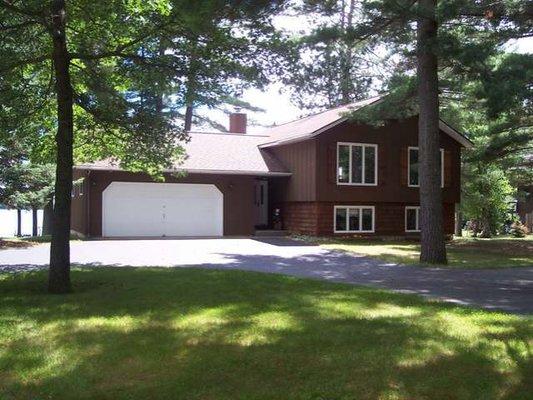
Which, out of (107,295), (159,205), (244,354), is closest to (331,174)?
(159,205)

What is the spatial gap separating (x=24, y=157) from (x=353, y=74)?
2380 cm

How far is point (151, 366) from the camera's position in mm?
5809

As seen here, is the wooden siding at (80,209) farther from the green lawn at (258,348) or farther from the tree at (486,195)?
the tree at (486,195)

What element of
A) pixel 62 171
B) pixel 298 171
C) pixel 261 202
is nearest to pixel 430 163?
pixel 62 171

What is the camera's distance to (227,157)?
2688 cm

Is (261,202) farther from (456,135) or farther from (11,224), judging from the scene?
(11,224)

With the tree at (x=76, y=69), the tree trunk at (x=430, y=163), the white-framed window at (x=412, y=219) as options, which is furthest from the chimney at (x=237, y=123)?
the tree at (x=76, y=69)

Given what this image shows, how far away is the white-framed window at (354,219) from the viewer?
25219 millimetres

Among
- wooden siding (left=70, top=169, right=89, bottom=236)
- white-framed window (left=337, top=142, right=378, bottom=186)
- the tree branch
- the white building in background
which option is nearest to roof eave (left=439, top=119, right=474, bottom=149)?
white-framed window (left=337, top=142, right=378, bottom=186)

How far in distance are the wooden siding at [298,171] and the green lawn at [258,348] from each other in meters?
15.5

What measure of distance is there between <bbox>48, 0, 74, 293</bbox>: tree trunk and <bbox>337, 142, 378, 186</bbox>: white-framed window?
15767 mm

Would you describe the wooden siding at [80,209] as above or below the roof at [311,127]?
below

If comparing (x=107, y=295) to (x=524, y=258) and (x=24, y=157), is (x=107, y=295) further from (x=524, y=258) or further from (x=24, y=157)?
(x=24, y=157)

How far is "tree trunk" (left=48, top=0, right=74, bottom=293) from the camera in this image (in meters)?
10.0
